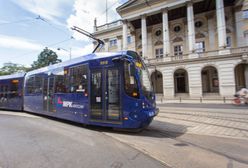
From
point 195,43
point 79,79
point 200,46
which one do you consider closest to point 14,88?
point 79,79

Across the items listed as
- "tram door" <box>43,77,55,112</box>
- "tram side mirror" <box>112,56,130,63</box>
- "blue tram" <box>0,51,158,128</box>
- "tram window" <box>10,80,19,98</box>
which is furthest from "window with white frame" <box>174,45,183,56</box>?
"tram window" <box>10,80,19,98</box>

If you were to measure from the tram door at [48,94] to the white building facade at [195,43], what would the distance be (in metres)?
18.7

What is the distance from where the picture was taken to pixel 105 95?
6195 millimetres

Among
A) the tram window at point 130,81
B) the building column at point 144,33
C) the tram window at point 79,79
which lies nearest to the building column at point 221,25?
the building column at point 144,33

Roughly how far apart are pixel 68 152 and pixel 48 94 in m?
5.73

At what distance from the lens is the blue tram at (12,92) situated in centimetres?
1239

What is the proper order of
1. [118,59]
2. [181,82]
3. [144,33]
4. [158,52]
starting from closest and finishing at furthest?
[118,59], [144,33], [181,82], [158,52]

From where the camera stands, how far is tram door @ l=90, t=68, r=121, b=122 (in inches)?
235

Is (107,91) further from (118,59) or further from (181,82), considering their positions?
(181,82)

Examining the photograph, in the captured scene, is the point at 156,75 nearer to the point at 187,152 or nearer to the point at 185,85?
the point at 185,85

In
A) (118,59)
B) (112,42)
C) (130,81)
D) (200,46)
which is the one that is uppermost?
(112,42)

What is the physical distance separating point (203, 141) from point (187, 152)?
1261 mm

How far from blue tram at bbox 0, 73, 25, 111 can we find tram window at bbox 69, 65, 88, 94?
723cm

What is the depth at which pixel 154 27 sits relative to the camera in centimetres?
3000
